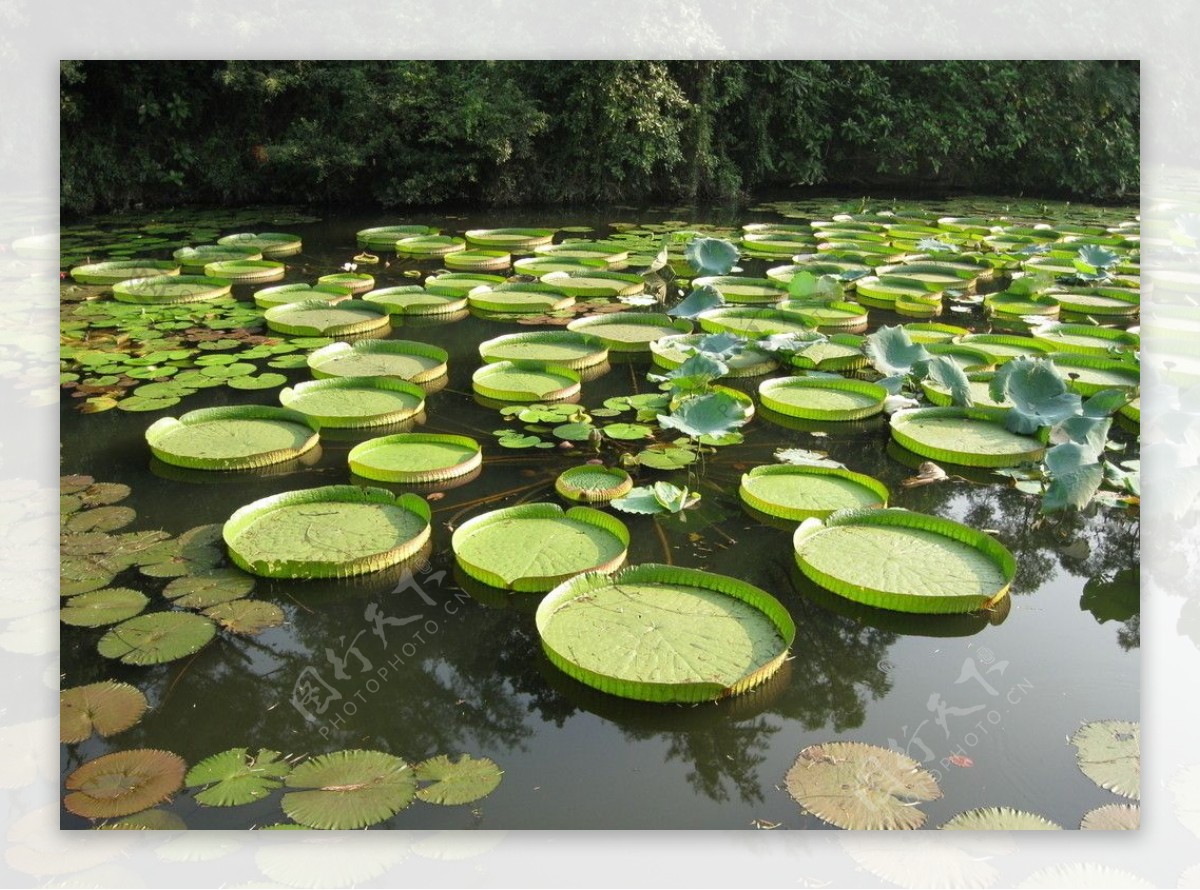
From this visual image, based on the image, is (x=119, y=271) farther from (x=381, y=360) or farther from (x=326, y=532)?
(x=326, y=532)

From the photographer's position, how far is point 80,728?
2.49m

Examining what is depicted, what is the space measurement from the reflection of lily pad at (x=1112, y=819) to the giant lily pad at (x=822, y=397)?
2.41 metres

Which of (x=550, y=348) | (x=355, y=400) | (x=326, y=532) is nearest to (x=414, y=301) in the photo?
(x=550, y=348)

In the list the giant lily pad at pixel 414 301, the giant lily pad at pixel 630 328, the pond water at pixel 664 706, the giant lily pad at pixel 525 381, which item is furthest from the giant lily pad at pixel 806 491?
the giant lily pad at pixel 414 301

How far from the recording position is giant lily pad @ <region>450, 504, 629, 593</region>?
10.1 ft

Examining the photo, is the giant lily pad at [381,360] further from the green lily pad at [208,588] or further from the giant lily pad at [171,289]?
the green lily pad at [208,588]

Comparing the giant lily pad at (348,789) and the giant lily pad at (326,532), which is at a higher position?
the giant lily pad at (326,532)

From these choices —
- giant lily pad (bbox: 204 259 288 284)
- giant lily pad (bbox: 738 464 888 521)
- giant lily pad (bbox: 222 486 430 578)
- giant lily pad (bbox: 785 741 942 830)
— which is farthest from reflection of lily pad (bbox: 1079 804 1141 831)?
giant lily pad (bbox: 204 259 288 284)

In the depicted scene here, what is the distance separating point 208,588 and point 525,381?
2.10 meters

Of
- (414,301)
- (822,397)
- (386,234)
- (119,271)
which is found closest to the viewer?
(822,397)

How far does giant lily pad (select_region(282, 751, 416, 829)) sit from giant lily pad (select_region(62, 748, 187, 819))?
264 mm

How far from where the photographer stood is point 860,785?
2.33 metres

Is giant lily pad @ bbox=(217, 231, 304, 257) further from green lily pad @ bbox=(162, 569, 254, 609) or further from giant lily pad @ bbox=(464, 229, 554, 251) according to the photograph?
green lily pad @ bbox=(162, 569, 254, 609)

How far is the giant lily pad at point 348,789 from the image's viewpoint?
2191mm
